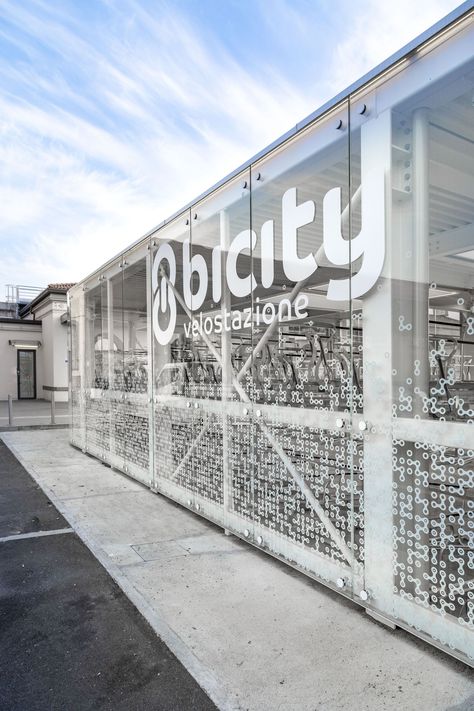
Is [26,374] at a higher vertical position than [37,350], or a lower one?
lower

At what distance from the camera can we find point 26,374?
72.2 feet

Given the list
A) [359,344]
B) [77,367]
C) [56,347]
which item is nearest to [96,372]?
[77,367]

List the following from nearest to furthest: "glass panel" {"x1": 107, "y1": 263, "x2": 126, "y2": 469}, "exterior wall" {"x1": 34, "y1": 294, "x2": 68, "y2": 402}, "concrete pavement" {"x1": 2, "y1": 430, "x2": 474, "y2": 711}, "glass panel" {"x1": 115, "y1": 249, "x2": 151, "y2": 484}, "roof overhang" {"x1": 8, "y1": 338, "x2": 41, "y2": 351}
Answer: "concrete pavement" {"x1": 2, "y1": 430, "x2": 474, "y2": 711}, "glass panel" {"x1": 115, "y1": 249, "x2": 151, "y2": 484}, "glass panel" {"x1": 107, "y1": 263, "x2": 126, "y2": 469}, "exterior wall" {"x1": 34, "y1": 294, "x2": 68, "y2": 402}, "roof overhang" {"x1": 8, "y1": 338, "x2": 41, "y2": 351}

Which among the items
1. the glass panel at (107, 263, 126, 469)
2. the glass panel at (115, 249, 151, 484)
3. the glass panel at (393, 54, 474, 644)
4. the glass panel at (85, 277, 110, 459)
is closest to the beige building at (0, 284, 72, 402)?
the glass panel at (85, 277, 110, 459)

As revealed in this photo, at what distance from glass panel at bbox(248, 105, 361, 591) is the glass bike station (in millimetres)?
13

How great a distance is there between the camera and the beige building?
20.1 m

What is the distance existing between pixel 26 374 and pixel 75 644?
70.5 ft

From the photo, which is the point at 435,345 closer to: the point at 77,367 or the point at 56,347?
the point at 77,367

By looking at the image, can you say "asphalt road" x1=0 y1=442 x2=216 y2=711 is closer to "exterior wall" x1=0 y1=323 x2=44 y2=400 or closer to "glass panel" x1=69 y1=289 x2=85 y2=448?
"glass panel" x1=69 y1=289 x2=85 y2=448

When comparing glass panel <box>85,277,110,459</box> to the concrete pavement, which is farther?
glass panel <box>85,277,110,459</box>

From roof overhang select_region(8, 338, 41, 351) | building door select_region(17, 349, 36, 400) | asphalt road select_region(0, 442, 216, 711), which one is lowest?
asphalt road select_region(0, 442, 216, 711)

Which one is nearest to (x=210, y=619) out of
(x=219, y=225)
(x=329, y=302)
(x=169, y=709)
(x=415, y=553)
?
(x=169, y=709)

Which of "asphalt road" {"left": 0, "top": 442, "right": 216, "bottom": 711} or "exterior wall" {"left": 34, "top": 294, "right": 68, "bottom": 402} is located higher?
"exterior wall" {"left": 34, "top": 294, "right": 68, "bottom": 402}

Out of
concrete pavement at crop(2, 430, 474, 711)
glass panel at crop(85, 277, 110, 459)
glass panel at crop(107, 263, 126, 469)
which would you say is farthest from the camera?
glass panel at crop(85, 277, 110, 459)
